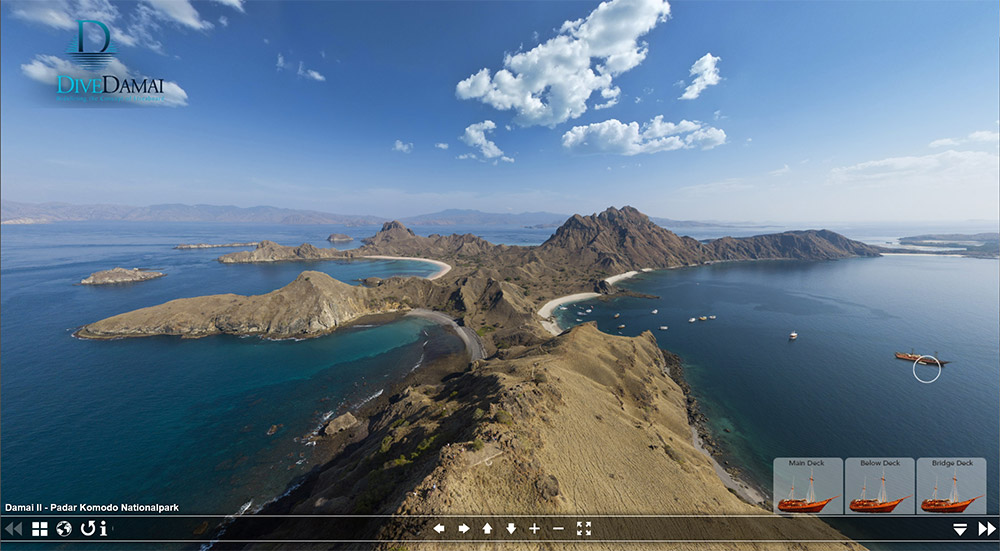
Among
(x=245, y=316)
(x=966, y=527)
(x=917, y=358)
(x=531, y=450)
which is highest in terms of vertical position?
(x=245, y=316)

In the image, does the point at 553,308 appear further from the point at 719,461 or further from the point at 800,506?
the point at 800,506

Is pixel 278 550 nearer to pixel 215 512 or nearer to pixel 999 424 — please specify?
pixel 215 512

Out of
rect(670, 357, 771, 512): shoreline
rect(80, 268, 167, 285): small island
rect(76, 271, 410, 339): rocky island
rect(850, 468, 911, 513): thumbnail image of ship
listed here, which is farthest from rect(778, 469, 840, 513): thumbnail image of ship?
rect(80, 268, 167, 285): small island

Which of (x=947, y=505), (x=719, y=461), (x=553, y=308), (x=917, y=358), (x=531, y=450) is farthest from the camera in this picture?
(x=553, y=308)

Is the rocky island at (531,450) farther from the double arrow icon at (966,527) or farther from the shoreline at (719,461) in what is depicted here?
the double arrow icon at (966,527)

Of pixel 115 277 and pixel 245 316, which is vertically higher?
pixel 115 277

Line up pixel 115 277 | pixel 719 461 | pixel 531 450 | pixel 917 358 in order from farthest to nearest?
pixel 115 277 → pixel 917 358 → pixel 719 461 → pixel 531 450

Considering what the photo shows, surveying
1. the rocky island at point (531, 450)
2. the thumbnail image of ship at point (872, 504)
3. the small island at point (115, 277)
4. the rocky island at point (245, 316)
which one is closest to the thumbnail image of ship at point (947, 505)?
the thumbnail image of ship at point (872, 504)

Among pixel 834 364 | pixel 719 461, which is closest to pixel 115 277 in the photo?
pixel 719 461
